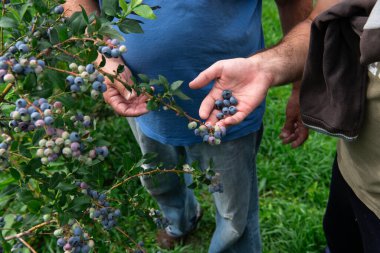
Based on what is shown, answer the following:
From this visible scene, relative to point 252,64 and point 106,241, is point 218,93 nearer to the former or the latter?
point 252,64

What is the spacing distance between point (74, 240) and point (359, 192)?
30.3 inches

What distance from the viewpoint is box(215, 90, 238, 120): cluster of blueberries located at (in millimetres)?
1203

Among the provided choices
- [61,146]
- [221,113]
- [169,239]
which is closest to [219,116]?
[221,113]

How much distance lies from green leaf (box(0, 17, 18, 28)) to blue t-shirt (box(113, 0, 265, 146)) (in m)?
0.47

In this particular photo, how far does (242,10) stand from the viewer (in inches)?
54.9

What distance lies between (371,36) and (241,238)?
115 cm

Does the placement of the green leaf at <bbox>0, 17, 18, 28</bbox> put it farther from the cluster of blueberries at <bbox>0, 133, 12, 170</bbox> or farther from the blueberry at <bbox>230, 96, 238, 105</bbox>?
the blueberry at <bbox>230, 96, 238, 105</bbox>

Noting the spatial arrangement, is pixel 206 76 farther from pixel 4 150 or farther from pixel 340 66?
pixel 4 150

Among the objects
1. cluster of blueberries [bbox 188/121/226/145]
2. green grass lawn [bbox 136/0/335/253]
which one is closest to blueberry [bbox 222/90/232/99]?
cluster of blueberries [bbox 188/121/226/145]

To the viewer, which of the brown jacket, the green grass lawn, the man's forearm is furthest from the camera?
the green grass lawn

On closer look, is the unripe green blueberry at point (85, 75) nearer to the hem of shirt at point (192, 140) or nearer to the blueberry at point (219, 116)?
the blueberry at point (219, 116)

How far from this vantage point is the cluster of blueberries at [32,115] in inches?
32.1

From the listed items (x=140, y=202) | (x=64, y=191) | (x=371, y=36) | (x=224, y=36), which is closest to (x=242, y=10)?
(x=224, y=36)

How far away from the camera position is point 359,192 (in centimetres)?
128
